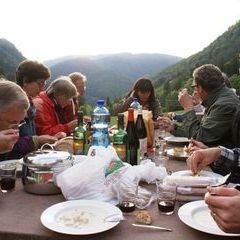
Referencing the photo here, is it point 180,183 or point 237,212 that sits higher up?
point 237,212

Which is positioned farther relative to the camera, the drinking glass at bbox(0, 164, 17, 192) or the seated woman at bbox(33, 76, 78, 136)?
the seated woman at bbox(33, 76, 78, 136)

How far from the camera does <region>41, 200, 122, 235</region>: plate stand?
1.29m

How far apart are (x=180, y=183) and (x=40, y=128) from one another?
2.25m

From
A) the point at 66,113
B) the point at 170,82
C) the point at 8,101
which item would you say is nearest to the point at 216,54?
the point at 170,82

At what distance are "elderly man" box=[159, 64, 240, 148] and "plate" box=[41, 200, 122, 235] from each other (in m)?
1.78

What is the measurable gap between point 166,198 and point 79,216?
346 millimetres

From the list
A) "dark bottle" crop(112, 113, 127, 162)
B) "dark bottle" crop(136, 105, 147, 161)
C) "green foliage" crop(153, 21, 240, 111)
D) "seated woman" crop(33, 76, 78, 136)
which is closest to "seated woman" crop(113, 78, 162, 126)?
"seated woman" crop(33, 76, 78, 136)

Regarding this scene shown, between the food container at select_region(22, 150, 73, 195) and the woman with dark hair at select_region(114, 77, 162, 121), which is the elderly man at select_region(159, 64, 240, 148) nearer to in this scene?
the food container at select_region(22, 150, 73, 195)

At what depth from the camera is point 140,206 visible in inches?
60.8

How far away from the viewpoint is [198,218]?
55.8 inches

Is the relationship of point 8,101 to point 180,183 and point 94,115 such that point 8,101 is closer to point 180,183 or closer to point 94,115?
point 94,115

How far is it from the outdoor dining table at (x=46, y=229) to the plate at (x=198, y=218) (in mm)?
23

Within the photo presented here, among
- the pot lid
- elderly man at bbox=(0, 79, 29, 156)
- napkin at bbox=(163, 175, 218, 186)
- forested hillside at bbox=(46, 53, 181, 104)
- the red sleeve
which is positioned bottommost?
forested hillside at bbox=(46, 53, 181, 104)

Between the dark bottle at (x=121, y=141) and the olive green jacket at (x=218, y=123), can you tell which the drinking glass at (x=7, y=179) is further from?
the olive green jacket at (x=218, y=123)
